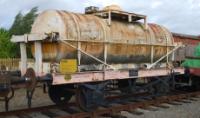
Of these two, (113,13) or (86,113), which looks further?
(113,13)

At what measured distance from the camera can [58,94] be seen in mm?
10773

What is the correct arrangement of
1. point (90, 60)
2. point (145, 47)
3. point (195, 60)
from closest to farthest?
1. point (90, 60)
2. point (145, 47)
3. point (195, 60)

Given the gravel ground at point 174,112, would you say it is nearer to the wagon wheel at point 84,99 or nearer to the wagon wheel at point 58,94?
the wagon wheel at point 84,99

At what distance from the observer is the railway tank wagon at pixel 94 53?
9.12 m

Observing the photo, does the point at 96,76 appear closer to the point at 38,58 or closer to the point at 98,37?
the point at 98,37

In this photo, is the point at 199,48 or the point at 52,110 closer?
the point at 52,110

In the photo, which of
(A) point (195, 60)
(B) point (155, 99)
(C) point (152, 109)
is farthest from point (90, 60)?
(A) point (195, 60)

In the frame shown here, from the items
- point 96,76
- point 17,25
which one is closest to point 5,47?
point 17,25

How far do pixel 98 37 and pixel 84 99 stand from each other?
1.75m

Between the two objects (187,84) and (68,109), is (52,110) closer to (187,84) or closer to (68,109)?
(68,109)

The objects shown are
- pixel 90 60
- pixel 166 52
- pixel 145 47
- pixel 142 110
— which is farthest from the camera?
pixel 166 52

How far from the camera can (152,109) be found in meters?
11.0

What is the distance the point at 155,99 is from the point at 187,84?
3499 mm

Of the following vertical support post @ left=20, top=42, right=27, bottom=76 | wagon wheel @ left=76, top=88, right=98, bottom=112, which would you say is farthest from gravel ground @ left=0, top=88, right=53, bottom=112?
wagon wheel @ left=76, top=88, right=98, bottom=112
